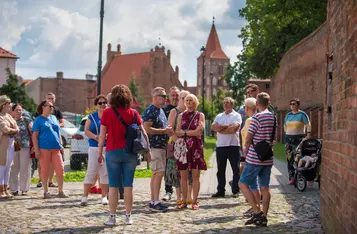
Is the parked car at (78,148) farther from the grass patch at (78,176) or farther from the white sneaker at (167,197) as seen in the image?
the white sneaker at (167,197)

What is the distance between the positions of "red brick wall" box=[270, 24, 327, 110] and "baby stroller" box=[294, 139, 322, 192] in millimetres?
19055

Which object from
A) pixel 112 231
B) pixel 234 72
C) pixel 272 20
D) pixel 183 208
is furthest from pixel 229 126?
pixel 234 72

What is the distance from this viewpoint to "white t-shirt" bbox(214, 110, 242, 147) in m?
10.3

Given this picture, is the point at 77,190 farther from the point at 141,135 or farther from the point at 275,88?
the point at 275,88

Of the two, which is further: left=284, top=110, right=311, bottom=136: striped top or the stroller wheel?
left=284, top=110, right=311, bottom=136: striped top

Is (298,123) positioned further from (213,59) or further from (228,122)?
(213,59)

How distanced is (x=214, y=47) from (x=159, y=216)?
126 metres

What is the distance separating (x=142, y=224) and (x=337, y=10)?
364 cm

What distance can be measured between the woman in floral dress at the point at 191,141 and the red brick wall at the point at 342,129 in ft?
7.65

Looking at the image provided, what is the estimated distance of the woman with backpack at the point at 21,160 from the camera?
433 inches

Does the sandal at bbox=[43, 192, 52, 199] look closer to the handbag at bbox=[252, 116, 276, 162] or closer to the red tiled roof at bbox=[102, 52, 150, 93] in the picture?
the handbag at bbox=[252, 116, 276, 162]

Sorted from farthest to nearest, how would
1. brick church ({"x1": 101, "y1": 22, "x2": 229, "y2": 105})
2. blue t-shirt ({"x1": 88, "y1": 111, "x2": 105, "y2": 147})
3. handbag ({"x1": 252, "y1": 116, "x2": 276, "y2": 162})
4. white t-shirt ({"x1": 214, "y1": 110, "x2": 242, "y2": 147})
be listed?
brick church ({"x1": 101, "y1": 22, "x2": 229, "y2": 105}) < white t-shirt ({"x1": 214, "y1": 110, "x2": 242, "y2": 147}) < blue t-shirt ({"x1": 88, "y1": 111, "x2": 105, "y2": 147}) < handbag ({"x1": 252, "y1": 116, "x2": 276, "y2": 162})

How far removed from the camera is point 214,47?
133125 millimetres

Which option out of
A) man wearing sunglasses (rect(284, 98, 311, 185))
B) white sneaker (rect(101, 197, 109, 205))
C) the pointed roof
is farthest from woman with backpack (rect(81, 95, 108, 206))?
the pointed roof
